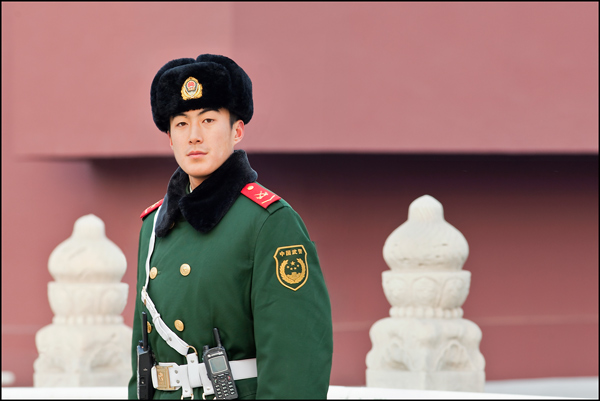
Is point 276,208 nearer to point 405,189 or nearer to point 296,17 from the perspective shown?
point 296,17

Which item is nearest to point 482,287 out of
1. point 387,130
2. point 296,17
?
point 387,130

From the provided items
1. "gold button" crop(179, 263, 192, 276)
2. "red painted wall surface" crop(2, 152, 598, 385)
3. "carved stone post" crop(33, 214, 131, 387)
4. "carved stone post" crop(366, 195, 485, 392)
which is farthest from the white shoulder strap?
"red painted wall surface" crop(2, 152, 598, 385)

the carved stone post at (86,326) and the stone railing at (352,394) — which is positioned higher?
the carved stone post at (86,326)

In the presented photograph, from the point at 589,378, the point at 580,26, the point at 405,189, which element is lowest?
the point at 589,378

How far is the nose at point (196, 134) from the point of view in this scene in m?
1.92

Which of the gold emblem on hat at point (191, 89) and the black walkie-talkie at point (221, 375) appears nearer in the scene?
the black walkie-talkie at point (221, 375)

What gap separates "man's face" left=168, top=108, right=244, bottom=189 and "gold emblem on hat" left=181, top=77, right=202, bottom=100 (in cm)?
4

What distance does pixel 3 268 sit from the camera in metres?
6.59

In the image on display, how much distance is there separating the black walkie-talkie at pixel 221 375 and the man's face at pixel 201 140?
423 millimetres

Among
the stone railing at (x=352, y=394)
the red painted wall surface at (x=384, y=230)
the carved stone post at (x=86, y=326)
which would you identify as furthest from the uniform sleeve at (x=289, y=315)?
the red painted wall surface at (x=384, y=230)

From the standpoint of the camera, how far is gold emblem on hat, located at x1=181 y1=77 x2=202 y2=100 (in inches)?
75.8

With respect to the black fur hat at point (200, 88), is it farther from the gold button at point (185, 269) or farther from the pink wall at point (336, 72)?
the pink wall at point (336, 72)

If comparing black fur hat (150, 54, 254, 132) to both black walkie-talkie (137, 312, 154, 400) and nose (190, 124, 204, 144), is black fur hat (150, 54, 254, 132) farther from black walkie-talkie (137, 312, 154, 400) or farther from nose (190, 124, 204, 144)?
black walkie-talkie (137, 312, 154, 400)

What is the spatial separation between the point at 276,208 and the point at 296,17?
4351 millimetres
